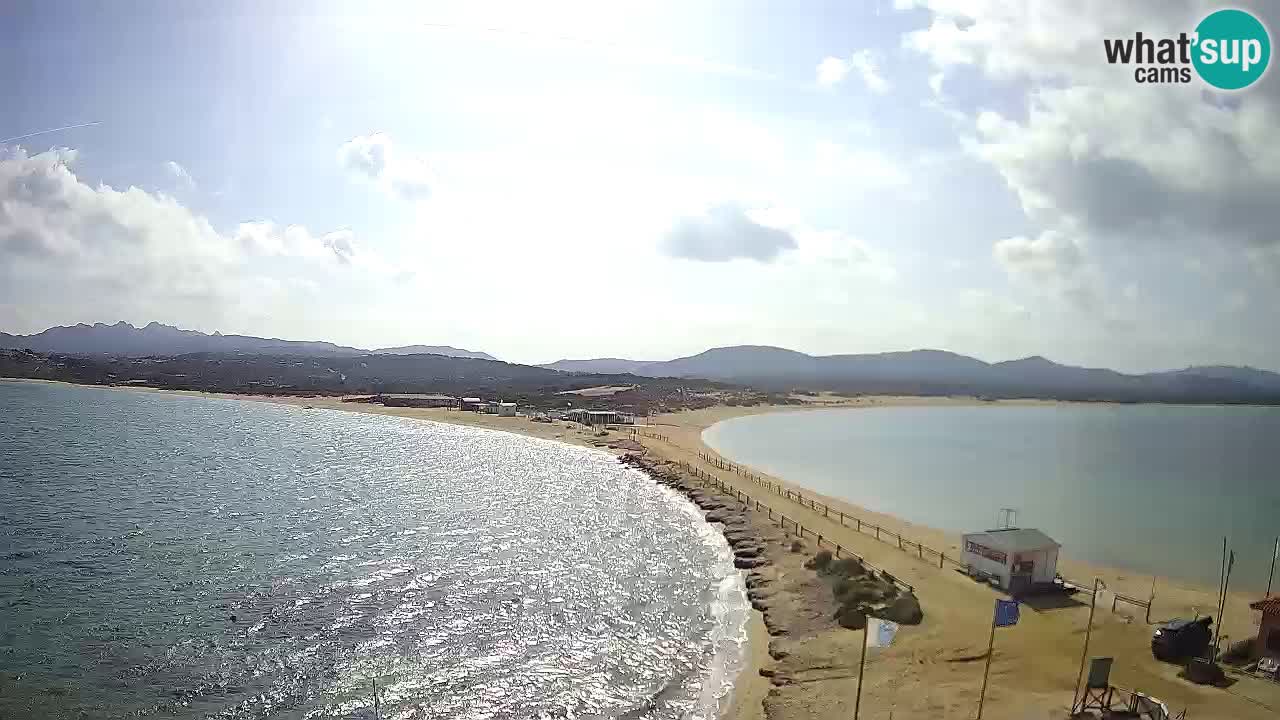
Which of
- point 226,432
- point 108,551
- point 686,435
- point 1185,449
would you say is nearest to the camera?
point 108,551

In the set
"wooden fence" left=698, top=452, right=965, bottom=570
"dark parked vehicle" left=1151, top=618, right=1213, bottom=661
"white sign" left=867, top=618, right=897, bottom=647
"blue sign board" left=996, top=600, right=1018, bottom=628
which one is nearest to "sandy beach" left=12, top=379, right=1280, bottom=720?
"dark parked vehicle" left=1151, top=618, right=1213, bottom=661

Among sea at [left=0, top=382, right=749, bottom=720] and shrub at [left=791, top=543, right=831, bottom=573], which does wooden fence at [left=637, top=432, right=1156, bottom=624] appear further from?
sea at [left=0, top=382, right=749, bottom=720]

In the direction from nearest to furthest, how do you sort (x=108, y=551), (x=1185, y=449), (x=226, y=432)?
(x=108, y=551), (x=226, y=432), (x=1185, y=449)

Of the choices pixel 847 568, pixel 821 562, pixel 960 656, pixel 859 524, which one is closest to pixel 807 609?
pixel 847 568

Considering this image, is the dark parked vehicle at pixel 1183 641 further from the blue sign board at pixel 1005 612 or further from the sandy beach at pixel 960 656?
the blue sign board at pixel 1005 612

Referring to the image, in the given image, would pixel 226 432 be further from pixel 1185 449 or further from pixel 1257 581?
pixel 1185 449

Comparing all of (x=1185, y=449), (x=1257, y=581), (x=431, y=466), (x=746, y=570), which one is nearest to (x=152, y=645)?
(x=746, y=570)
